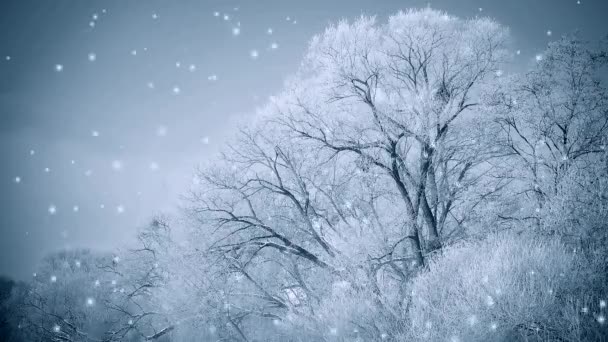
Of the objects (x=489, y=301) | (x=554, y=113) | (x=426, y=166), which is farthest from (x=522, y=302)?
(x=554, y=113)

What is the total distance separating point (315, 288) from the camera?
1470 cm

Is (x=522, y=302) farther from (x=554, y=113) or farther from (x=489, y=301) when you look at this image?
(x=554, y=113)

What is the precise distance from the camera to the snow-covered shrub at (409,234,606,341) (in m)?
4.93

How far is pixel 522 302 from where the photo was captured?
530 cm

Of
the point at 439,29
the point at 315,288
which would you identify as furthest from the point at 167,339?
the point at 439,29

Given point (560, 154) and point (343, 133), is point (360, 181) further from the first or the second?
point (560, 154)

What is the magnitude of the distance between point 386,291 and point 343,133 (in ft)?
17.2

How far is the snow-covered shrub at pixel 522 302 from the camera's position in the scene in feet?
16.2

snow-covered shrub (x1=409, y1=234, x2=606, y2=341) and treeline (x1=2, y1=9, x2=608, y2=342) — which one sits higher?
treeline (x1=2, y1=9, x2=608, y2=342)

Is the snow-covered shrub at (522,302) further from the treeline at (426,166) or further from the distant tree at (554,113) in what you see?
the distant tree at (554,113)

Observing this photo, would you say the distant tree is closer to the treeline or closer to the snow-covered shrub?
the treeline

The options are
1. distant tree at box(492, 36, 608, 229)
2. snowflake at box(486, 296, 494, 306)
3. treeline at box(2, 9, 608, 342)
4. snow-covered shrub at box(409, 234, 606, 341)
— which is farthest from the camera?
distant tree at box(492, 36, 608, 229)

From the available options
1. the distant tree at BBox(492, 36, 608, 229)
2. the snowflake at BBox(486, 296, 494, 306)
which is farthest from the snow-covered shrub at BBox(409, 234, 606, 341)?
the distant tree at BBox(492, 36, 608, 229)

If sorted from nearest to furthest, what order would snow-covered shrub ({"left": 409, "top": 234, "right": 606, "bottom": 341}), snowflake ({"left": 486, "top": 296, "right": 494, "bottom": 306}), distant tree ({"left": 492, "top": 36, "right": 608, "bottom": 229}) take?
snow-covered shrub ({"left": 409, "top": 234, "right": 606, "bottom": 341}), snowflake ({"left": 486, "top": 296, "right": 494, "bottom": 306}), distant tree ({"left": 492, "top": 36, "right": 608, "bottom": 229})
